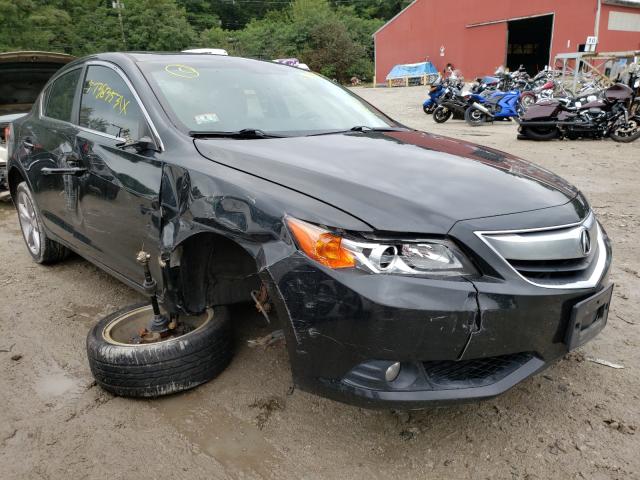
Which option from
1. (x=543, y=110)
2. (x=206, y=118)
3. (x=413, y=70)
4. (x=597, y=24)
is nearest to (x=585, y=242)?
(x=206, y=118)

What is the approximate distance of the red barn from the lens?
83.5 feet

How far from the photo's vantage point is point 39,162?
3824mm

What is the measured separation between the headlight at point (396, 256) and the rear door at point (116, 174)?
112 cm

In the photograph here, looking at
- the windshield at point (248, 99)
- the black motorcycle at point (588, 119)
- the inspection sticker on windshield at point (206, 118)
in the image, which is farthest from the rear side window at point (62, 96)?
the black motorcycle at point (588, 119)

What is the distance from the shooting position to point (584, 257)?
6.82 feet

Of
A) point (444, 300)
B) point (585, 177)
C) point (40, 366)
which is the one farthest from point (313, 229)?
point (585, 177)

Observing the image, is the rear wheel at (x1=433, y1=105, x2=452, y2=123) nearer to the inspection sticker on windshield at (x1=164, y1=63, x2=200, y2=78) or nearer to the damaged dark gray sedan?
the damaged dark gray sedan

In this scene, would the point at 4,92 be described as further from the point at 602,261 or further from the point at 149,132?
the point at 602,261

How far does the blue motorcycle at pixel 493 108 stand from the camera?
1367cm

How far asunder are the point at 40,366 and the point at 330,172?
205 cm

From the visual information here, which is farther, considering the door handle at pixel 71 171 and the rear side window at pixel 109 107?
Result: the door handle at pixel 71 171

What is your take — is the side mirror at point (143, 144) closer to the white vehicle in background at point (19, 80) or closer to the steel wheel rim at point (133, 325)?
the steel wheel rim at point (133, 325)

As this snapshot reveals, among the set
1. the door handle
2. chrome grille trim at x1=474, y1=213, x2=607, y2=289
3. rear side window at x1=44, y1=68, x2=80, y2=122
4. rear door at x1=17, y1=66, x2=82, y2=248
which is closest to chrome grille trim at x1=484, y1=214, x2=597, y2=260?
chrome grille trim at x1=474, y1=213, x2=607, y2=289

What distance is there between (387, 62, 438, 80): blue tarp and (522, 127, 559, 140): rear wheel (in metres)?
22.1
